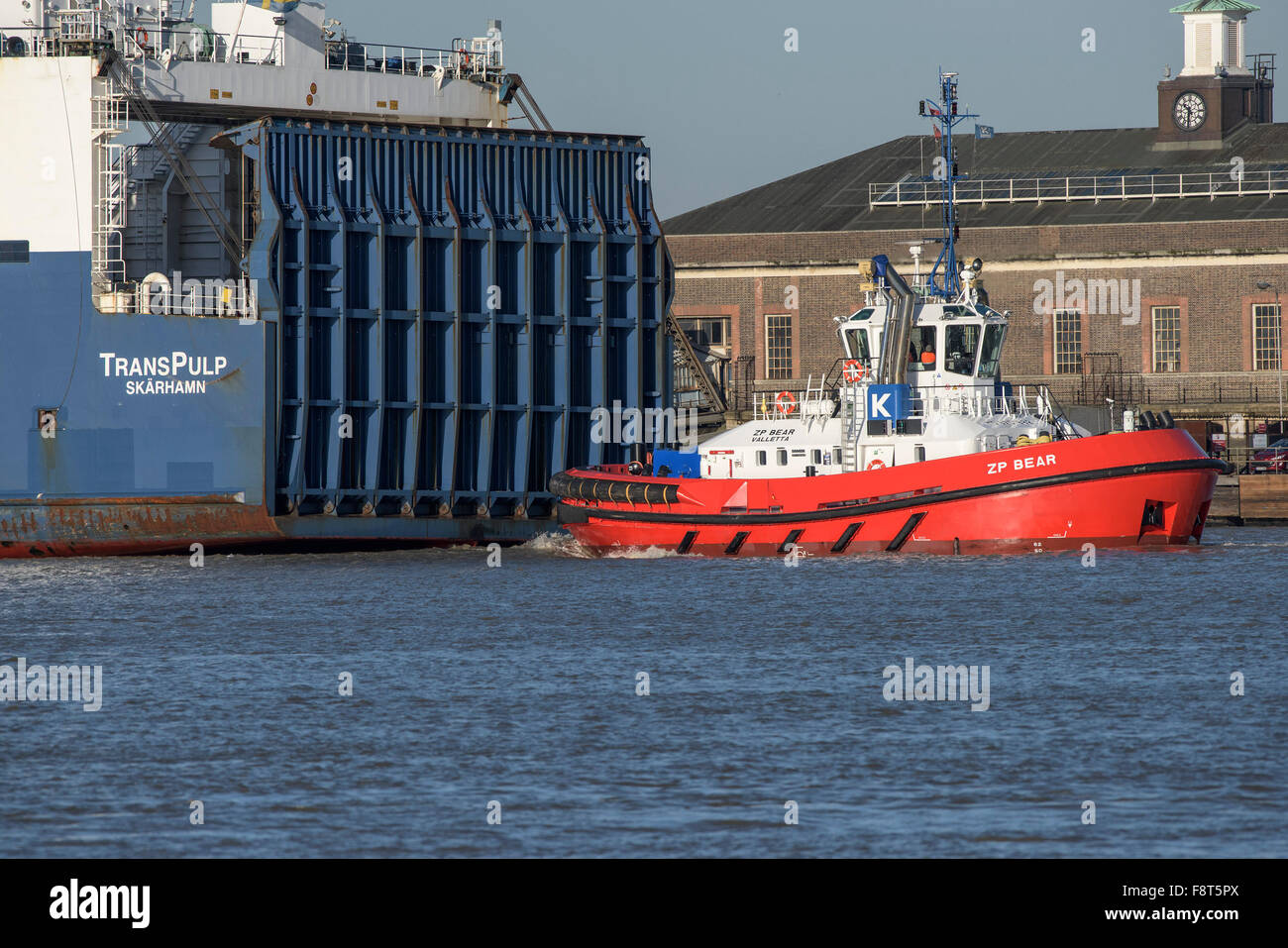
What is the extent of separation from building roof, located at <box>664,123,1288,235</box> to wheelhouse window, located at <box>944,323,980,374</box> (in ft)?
77.0

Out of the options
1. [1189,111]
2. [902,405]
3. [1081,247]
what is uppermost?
[1189,111]

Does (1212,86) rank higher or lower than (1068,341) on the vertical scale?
higher

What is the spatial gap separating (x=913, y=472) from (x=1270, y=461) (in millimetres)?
19011

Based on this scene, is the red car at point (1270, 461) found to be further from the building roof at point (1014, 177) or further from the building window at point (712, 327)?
the building window at point (712, 327)

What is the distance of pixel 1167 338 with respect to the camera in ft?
172

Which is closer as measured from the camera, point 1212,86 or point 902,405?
point 902,405

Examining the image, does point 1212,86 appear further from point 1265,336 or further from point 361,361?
point 361,361

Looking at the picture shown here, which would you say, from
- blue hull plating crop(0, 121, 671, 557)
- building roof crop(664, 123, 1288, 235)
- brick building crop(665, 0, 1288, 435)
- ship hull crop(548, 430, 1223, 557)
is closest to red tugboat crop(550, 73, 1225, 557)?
ship hull crop(548, 430, 1223, 557)

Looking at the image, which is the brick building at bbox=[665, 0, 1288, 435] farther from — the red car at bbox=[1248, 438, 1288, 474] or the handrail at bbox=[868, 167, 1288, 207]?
the red car at bbox=[1248, 438, 1288, 474]

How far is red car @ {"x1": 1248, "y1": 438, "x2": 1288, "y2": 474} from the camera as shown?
148 feet

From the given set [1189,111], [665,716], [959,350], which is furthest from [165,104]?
[1189,111]

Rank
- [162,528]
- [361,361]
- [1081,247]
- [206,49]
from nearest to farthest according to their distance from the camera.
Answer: [162,528]
[361,361]
[206,49]
[1081,247]
